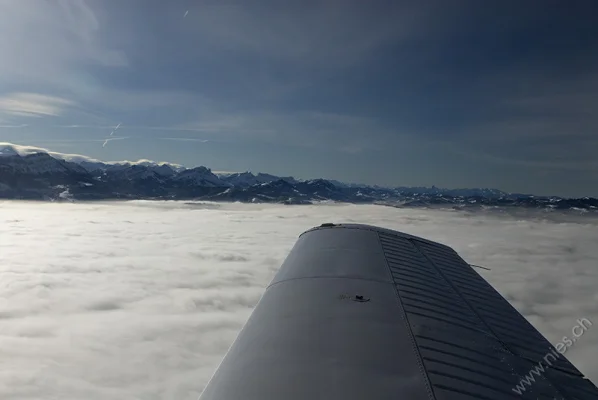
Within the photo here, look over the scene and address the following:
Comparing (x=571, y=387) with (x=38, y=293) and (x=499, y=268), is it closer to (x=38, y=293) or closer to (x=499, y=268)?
(x=38, y=293)

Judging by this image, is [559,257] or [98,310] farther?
[559,257]

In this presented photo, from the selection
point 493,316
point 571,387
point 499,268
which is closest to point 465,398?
point 571,387

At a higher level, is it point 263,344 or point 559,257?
point 263,344

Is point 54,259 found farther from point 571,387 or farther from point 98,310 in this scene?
point 571,387

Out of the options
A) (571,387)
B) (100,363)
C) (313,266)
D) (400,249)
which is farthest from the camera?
(100,363)

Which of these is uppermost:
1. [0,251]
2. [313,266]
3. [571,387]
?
[313,266]

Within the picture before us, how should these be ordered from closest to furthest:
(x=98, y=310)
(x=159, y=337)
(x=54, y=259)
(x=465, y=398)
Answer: (x=465, y=398) < (x=159, y=337) < (x=98, y=310) < (x=54, y=259)
